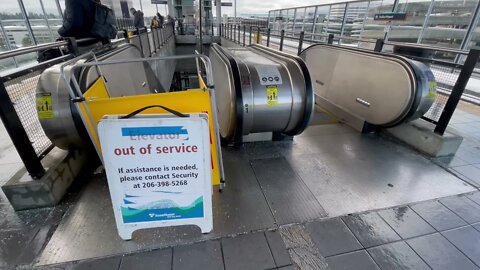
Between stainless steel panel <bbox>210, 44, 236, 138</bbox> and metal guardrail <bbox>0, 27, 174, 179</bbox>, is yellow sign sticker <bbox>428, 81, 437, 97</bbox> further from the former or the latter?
metal guardrail <bbox>0, 27, 174, 179</bbox>

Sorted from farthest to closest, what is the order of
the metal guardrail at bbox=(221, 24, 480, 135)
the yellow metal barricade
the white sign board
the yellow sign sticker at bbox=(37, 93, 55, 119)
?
1. the metal guardrail at bbox=(221, 24, 480, 135)
2. the yellow sign sticker at bbox=(37, 93, 55, 119)
3. the yellow metal barricade
4. the white sign board

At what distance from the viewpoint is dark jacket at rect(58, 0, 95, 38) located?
8.70ft

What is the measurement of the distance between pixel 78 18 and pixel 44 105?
4.46 feet

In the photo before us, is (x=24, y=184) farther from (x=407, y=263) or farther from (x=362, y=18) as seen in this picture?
(x=362, y=18)

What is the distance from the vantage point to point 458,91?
257 cm

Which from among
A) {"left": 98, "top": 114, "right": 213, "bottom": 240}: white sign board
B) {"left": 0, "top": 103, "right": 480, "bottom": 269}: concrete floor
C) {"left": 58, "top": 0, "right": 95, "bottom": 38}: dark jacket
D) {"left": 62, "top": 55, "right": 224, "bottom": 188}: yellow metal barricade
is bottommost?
Result: {"left": 0, "top": 103, "right": 480, "bottom": 269}: concrete floor

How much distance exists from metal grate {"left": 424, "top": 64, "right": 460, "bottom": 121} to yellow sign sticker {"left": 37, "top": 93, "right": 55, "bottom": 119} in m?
4.37

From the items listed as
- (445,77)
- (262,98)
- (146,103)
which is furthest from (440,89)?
(146,103)

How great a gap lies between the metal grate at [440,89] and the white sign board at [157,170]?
325cm

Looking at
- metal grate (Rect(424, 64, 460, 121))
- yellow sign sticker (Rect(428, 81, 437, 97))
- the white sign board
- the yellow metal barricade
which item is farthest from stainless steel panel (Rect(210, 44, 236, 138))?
metal grate (Rect(424, 64, 460, 121))

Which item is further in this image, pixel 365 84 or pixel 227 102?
pixel 365 84

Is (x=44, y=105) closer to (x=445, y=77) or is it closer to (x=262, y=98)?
(x=262, y=98)

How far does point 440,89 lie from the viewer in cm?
313

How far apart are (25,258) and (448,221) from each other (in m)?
3.28
